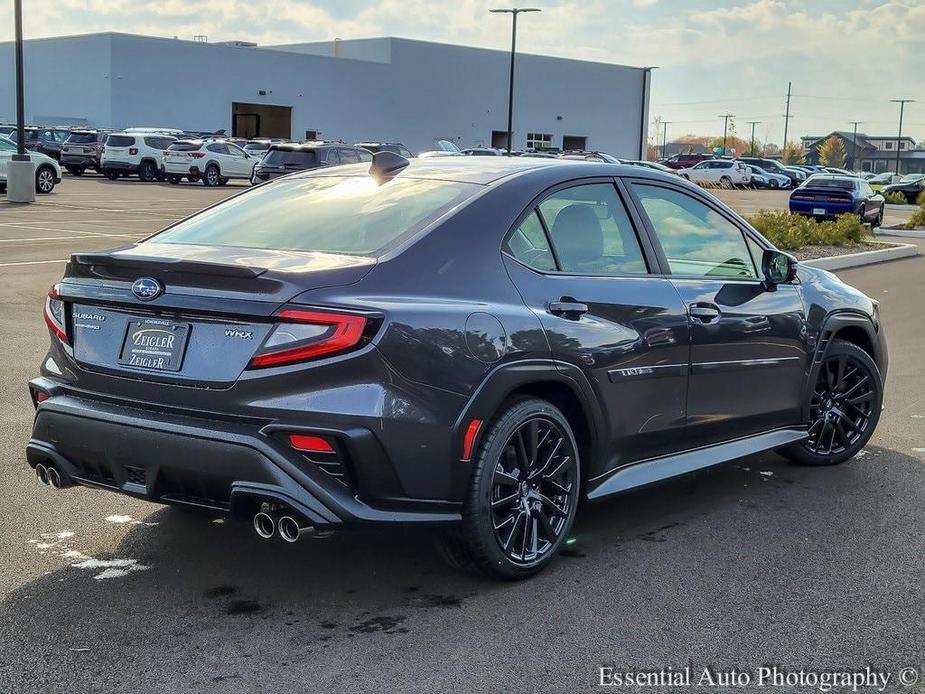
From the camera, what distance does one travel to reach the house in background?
14857 cm

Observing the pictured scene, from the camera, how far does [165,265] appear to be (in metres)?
4.25

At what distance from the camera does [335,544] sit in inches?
199

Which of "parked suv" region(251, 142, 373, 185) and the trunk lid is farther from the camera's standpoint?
"parked suv" region(251, 142, 373, 185)

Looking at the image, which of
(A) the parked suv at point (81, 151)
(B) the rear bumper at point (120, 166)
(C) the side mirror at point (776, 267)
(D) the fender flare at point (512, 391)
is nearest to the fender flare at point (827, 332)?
(C) the side mirror at point (776, 267)

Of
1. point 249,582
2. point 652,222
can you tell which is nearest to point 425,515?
point 249,582

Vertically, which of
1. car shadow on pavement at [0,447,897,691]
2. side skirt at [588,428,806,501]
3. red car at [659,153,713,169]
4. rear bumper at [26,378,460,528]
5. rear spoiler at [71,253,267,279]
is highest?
red car at [659,153,713,169]

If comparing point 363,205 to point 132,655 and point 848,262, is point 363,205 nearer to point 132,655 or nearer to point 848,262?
point 132,655

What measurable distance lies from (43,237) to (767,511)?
15731 mm

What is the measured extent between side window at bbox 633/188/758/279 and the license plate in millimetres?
2314

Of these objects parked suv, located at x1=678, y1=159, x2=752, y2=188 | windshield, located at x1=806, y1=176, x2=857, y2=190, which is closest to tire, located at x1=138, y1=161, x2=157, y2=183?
windshield, located at x1=806, y1=176, x2=857, y2=190

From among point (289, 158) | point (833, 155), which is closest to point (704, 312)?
point (289, 158)

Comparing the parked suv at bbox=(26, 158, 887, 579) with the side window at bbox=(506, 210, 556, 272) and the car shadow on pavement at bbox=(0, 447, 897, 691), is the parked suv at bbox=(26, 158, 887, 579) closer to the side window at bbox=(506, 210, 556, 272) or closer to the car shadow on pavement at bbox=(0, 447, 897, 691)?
the side window at bbox=(506, 210, 556, 272)

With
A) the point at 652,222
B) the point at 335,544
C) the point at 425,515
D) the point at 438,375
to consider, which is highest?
the point at 652,222

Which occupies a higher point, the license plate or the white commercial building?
the white commercial building
